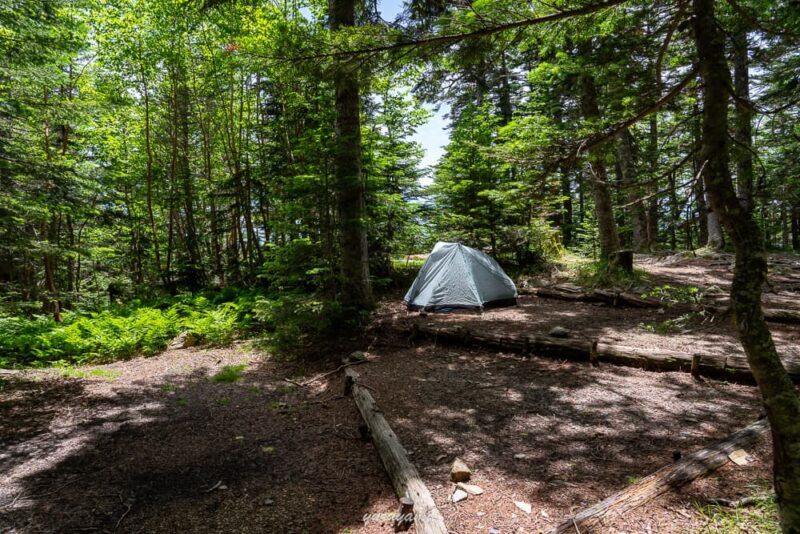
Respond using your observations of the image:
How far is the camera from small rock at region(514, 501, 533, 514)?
9.11 ft

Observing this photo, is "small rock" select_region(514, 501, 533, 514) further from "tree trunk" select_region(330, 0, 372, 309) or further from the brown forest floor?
"tree trunk" select_region(330, 0, 372, 309)

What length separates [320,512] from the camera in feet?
9.94

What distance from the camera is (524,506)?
9.25 ft

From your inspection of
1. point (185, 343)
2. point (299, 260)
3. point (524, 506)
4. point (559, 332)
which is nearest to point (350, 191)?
point (299, 260)

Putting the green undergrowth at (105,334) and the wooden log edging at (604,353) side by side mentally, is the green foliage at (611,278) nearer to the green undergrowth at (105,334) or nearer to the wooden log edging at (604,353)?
the wooden log edging at (604,353)

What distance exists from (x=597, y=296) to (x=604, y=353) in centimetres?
419

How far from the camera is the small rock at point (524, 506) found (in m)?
2.78

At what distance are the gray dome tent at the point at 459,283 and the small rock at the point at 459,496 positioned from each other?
259 inches

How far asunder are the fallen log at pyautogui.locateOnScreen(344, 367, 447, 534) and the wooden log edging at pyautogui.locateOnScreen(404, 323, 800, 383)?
8.83ft

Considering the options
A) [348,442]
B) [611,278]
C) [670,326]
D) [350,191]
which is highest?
[350,191]

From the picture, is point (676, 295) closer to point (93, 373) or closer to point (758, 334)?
point (758, 334)

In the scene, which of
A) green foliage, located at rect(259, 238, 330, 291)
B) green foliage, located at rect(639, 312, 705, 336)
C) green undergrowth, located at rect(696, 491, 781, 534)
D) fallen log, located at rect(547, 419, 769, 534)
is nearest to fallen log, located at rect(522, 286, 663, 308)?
green foliage, located at rect(639, 312, 705, 336)

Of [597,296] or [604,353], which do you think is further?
[597,296]

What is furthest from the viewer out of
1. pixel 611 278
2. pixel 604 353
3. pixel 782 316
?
pixel 611 278
